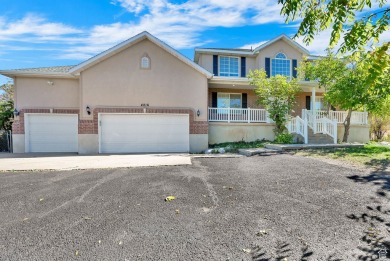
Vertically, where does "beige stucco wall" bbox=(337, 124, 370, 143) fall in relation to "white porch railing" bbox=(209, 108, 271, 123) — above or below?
below

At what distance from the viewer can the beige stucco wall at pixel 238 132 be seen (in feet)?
46.0

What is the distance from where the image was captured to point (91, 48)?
46.5ft

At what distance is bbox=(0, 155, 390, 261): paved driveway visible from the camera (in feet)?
9.69

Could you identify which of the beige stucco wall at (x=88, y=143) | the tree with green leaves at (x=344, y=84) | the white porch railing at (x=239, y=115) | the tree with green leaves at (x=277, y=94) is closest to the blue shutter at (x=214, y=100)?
the white porch railing at (x=239, y=115)

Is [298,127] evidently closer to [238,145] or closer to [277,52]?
[238,145]

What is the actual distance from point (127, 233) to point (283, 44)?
61.5 ft

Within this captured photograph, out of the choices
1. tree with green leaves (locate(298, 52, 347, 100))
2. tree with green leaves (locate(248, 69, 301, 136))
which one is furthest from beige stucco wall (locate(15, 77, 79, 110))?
tree with green leaves (locate(298, 52, 347, 100))

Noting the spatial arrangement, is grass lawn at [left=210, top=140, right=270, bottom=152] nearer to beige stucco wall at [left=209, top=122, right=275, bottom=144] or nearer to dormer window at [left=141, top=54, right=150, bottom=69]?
beige stucco wall at [left=209, top=122, right=275, bottom=144]

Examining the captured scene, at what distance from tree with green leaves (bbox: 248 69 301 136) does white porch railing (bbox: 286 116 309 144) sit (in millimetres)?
445

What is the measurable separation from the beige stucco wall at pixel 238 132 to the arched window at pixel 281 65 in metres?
5.88

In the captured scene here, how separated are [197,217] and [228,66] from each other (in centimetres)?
1560

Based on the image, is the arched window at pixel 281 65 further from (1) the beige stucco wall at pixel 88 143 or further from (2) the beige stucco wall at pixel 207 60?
(1) the beige stucco wall at pixel 88 143

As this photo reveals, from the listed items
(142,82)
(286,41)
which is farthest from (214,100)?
(286,41)

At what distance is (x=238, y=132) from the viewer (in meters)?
14.2
